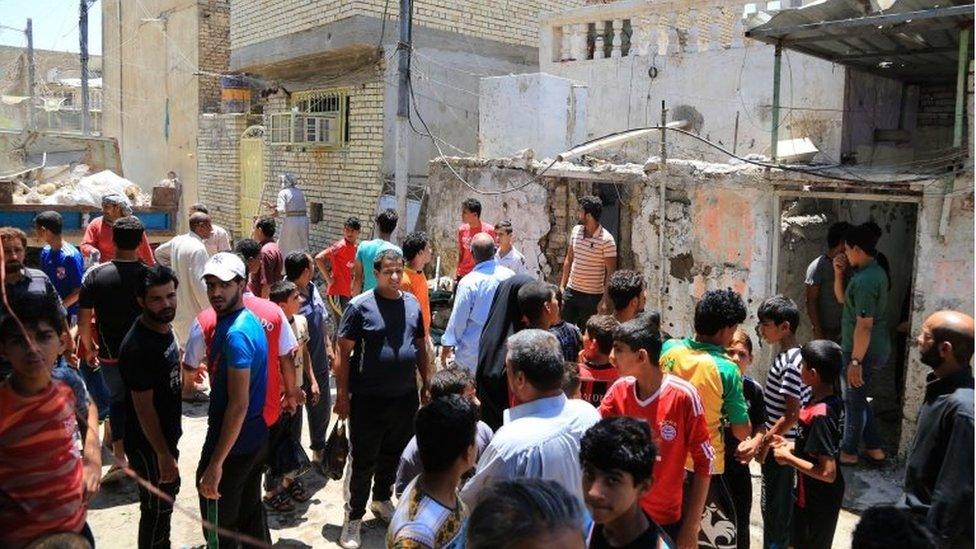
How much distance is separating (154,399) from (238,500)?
64cm

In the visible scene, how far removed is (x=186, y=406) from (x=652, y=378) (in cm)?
511

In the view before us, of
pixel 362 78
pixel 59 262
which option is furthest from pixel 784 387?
pixel 362 78

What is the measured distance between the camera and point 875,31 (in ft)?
19.6

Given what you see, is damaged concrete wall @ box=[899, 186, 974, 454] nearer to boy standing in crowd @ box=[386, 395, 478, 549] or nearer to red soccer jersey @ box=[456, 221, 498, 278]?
red soccer jersey @ box=[456, 221, 498, 278]

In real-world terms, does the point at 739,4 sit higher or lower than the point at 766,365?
higher

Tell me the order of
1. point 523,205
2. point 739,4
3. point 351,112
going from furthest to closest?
1. point 351,112
2. point 523,205
3. point 739,4

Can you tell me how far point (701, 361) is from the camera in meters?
3.29

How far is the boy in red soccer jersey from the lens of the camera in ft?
9.84

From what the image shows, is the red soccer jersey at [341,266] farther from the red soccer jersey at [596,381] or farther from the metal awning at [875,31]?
the metal awning at [875,31]

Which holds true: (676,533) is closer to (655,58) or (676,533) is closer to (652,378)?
(652,378)

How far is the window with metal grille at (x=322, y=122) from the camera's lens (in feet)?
39.8

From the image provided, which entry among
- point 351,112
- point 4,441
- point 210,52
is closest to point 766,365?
point 4,441

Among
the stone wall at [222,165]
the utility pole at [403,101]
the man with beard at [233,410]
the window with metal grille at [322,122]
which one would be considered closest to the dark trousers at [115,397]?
the man with beard at [233,410]

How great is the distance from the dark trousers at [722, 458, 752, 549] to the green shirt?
2.57 metres
